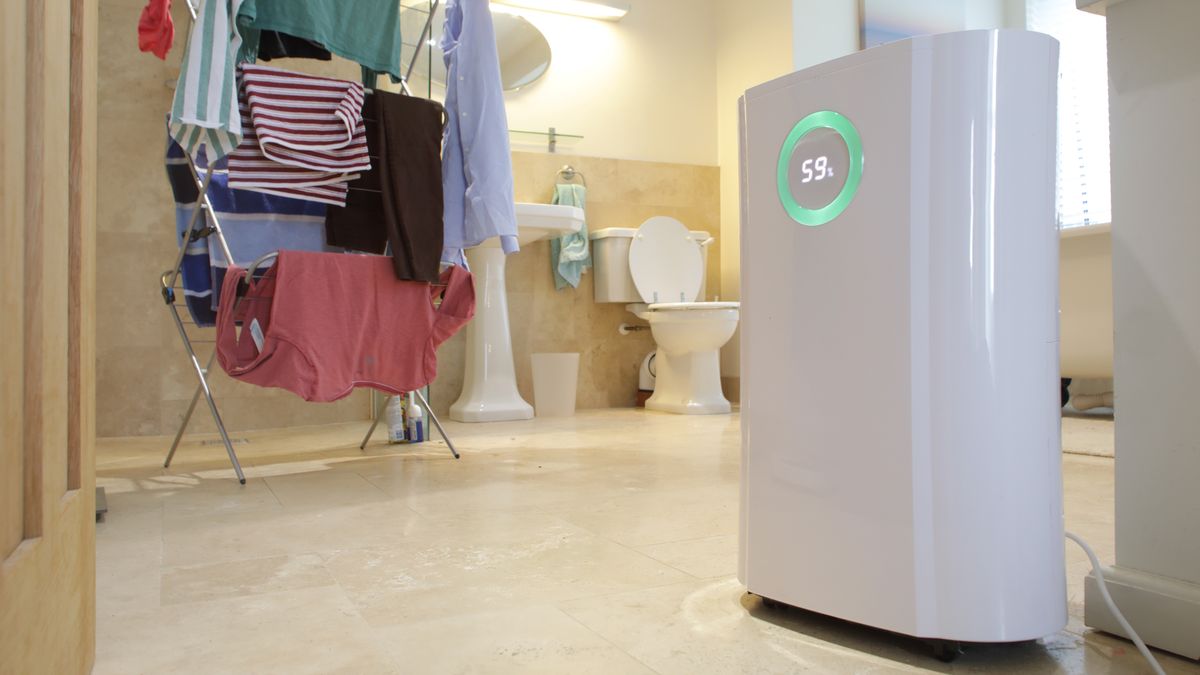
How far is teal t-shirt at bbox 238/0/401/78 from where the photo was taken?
85.4 inches

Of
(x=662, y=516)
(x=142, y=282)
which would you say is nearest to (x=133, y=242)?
(x=142, y=282)

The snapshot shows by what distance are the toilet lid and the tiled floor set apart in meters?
1.81

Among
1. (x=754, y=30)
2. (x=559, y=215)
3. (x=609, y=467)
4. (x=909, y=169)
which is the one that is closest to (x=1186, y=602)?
(x=909, y=169)

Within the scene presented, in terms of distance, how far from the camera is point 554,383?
12.9 ft

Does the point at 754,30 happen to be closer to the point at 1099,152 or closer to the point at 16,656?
the point at 1099,152

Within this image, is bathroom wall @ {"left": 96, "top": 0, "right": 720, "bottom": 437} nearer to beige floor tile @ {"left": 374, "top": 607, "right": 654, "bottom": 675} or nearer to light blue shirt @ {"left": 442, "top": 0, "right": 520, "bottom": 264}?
light blue shirt @ {"left": 442, "top": 0, "right": 520, "bottom": 264}

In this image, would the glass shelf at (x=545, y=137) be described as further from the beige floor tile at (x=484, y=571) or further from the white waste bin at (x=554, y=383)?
the beige floor tile at (x=484, y=571)

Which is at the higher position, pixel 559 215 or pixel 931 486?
pixel 559 215

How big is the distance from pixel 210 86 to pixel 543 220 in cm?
167

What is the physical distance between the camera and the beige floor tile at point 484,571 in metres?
1.18

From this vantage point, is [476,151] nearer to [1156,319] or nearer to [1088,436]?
[1156,319]

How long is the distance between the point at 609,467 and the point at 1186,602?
1562mm

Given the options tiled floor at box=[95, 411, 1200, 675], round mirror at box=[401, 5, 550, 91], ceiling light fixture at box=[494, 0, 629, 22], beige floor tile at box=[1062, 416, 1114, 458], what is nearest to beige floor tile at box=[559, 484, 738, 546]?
tiled floor at box=[95, 411, 1200, 675]

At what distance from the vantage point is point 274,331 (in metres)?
2.03
